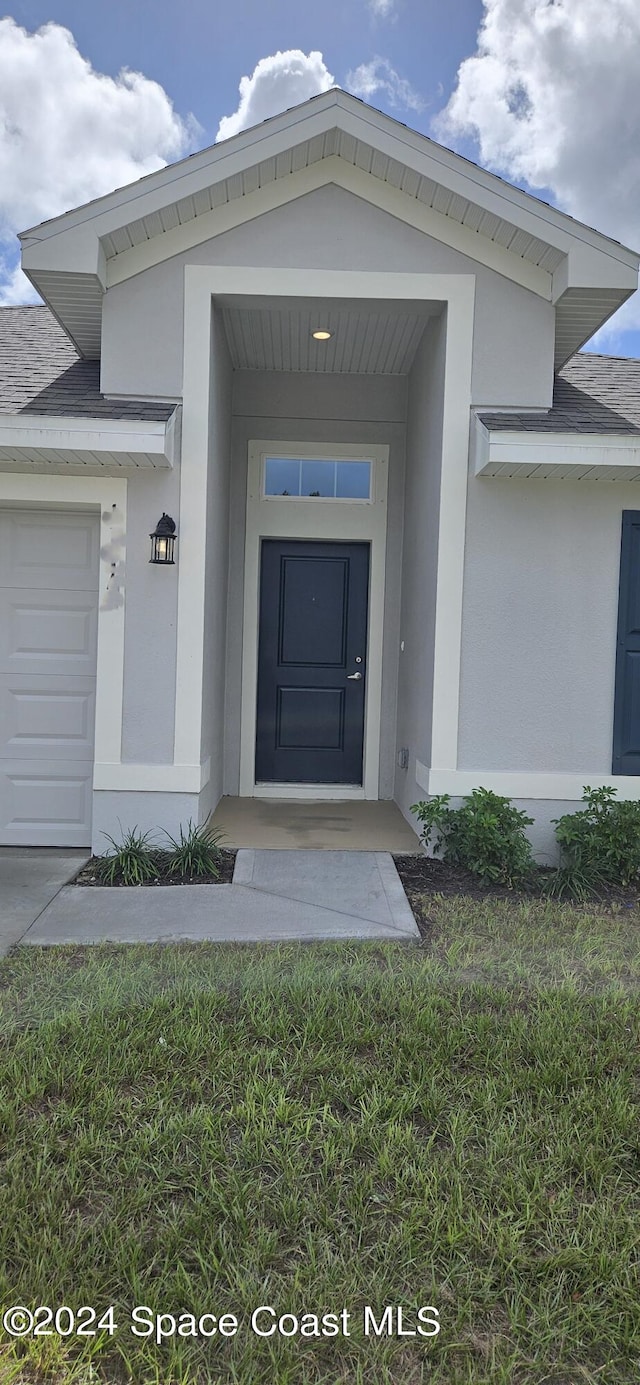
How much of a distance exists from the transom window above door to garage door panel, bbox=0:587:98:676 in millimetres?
2331

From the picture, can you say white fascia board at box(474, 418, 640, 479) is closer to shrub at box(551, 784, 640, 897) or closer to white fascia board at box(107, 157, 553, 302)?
white fascia board at box(107, 157, 553, 302)

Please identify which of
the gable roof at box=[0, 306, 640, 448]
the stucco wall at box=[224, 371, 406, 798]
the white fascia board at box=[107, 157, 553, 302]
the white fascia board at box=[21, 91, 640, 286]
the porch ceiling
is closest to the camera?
the white fascia board at box=[21, 91, 640, 286]

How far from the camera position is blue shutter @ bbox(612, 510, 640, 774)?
538cm

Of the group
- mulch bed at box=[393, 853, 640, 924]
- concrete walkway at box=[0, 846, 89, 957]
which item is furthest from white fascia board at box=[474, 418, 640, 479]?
concrete walkway at box=[0, 846, 89, 957]

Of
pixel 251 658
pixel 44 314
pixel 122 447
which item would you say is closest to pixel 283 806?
pixel 251 658

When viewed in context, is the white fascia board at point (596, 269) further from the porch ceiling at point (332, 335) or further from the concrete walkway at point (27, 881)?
the concrete walkway at point (27, 881)

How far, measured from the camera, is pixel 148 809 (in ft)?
17.3

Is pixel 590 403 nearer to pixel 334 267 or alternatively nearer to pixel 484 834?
pixel 334 267

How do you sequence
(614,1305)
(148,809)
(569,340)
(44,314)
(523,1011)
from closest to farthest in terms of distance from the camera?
(614,1305), (523,1011), (148,809), (569,340), (44,314)

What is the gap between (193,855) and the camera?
16.4 ft

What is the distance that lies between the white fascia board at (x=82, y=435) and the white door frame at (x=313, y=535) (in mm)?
2253

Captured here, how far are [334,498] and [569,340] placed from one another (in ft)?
7.39

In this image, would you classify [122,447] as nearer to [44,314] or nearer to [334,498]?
[334,498]

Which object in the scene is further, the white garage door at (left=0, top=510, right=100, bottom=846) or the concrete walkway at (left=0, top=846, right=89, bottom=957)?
the white garage door at (left=0, top=510, right=100, bottom=846)
